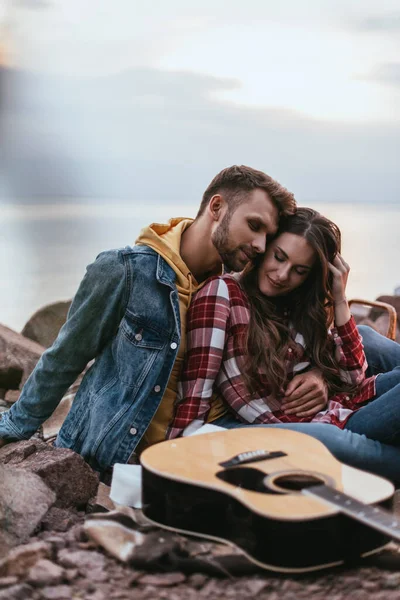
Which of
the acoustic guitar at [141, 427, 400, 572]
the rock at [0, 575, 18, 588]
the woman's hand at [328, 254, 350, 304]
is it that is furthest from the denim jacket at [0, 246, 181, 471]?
the rock at [0, 575, 18, 588]

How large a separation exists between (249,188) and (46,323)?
2460 millimetres

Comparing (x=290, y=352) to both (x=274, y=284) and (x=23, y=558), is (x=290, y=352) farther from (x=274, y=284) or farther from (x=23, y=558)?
(x=23, y=558)

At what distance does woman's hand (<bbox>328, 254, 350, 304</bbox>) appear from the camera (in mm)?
2711

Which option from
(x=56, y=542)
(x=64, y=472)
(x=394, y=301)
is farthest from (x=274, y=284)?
(x=394, y=301)

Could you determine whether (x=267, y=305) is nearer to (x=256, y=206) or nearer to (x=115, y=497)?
(x=256, y=206)

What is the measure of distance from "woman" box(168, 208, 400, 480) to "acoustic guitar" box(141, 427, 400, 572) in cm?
38

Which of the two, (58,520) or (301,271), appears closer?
(58,520)

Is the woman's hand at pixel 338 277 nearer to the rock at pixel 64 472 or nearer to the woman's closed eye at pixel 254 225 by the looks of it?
the woman's closed eye at pixel 254 225

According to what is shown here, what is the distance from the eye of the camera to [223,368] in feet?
8.45

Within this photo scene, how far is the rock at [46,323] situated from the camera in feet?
15.4

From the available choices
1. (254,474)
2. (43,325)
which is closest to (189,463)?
(254,474)

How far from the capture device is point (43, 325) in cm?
474

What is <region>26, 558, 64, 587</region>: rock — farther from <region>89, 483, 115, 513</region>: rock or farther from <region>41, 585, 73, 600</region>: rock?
<region>89, 483, 115, 513</region>: rock

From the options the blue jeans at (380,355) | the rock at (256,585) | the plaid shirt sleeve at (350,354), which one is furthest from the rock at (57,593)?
the blue jeans at (380,355)
